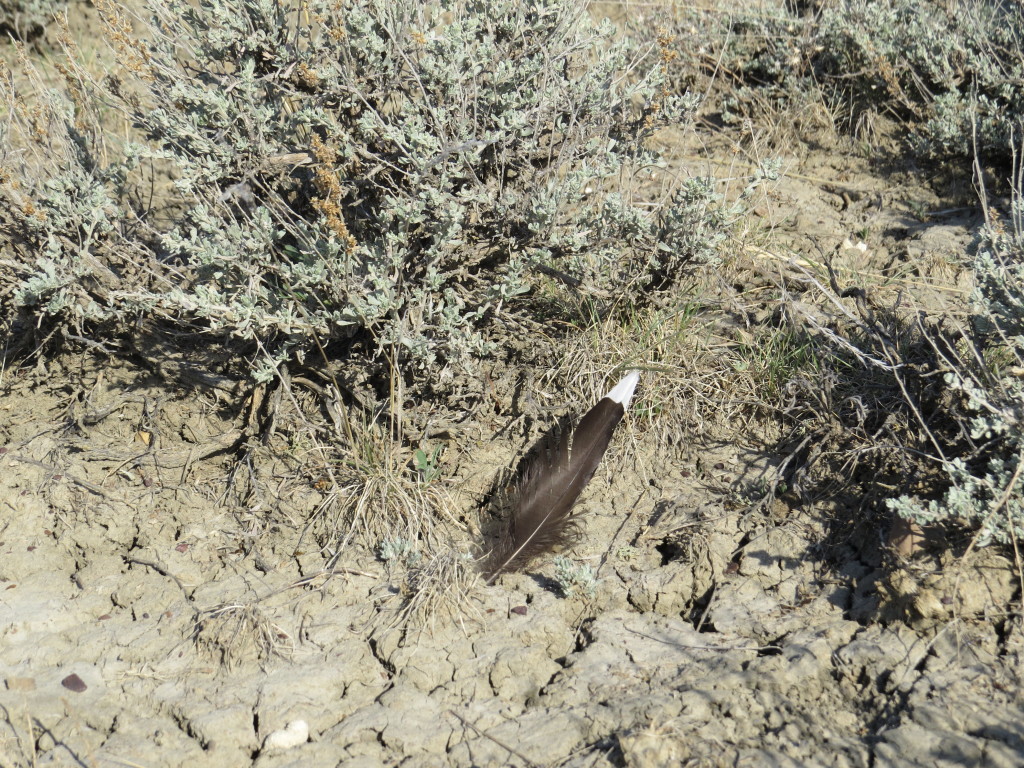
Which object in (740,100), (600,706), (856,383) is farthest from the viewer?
(740,100)

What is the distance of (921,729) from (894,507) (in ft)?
2.15

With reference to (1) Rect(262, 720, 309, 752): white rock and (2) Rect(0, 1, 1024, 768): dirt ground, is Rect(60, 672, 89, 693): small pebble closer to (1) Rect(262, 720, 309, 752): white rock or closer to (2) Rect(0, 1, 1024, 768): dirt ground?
(2) Rect(0, 1, 1024, 768): dirt ground

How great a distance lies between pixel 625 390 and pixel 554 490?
0.49 meters

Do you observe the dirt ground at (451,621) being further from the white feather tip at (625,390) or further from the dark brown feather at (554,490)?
the white feather tip at (625,390)

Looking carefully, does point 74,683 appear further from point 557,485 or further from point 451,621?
point 557,485

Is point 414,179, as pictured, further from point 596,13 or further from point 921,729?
point 596,13

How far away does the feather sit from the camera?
11.0 ft

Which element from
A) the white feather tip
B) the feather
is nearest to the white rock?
the feather

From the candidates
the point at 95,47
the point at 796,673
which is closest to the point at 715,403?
the point at 796,673

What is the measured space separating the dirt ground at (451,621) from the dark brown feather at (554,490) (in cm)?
8

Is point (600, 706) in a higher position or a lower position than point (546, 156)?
lower

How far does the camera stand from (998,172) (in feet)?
14.9

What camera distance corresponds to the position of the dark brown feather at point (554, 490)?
3.34m

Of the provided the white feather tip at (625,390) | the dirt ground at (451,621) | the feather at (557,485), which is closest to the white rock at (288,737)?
the dirt ground at (451,621)
